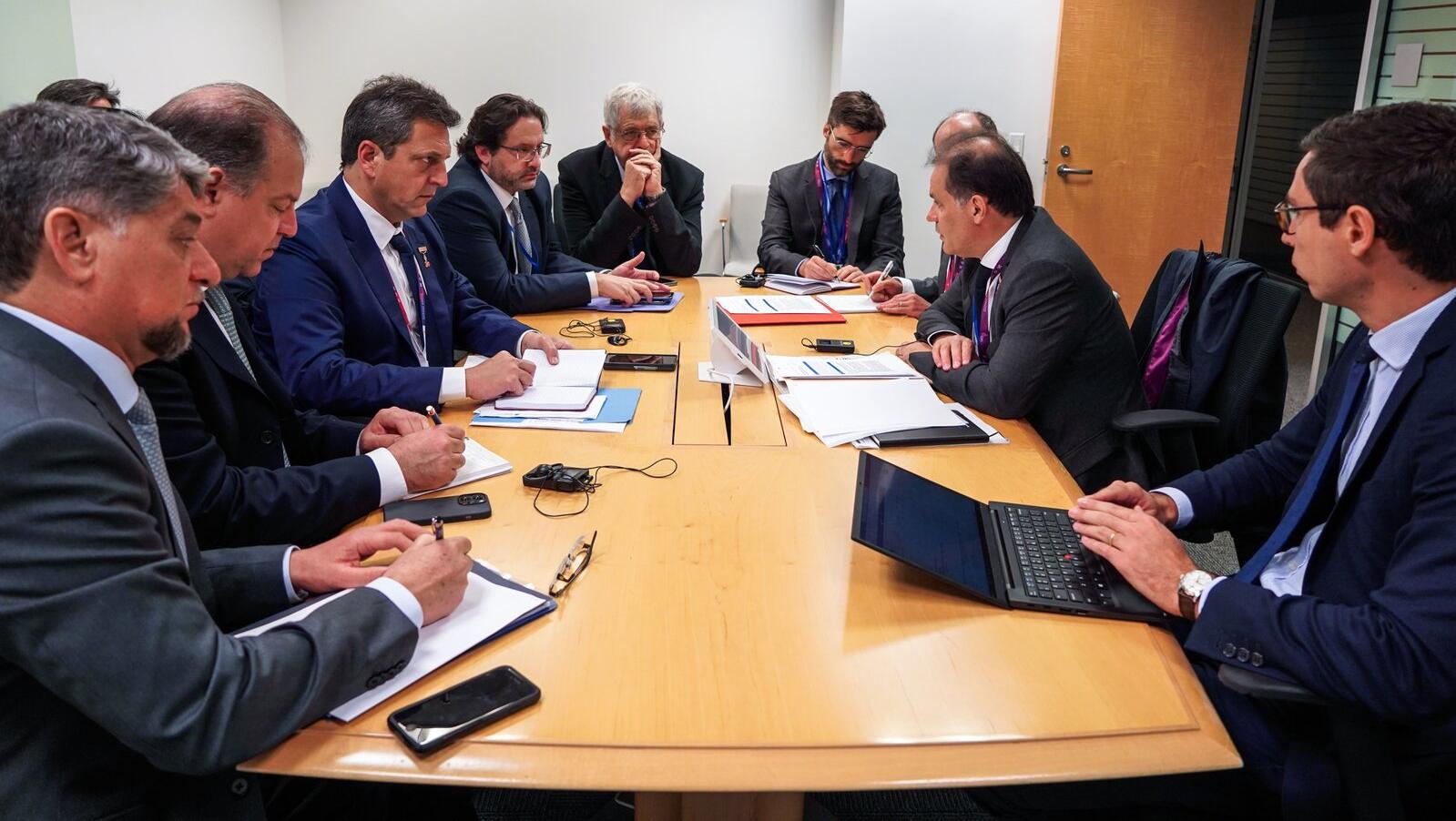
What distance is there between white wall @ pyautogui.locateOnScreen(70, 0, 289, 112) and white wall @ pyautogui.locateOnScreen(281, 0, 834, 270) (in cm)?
22

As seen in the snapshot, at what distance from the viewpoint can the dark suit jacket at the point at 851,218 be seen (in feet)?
14.7

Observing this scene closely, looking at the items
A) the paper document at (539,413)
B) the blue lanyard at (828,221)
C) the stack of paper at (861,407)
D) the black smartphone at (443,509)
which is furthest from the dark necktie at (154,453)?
the blue lanyard at (828,221)

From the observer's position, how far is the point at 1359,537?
141 centimetres

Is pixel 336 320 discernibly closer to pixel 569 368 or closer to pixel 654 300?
pixel 569 368

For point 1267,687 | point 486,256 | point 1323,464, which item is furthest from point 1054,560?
point 486,256

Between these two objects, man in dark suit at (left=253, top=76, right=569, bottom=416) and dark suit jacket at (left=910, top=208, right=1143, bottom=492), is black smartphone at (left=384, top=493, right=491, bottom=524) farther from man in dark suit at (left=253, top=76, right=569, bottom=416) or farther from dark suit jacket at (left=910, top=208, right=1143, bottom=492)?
dark suit jacket at (left=910, top=208, right=1143, bottom=492)

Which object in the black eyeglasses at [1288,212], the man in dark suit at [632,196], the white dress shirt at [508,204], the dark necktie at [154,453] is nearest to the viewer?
the dark necktie at [154,453]

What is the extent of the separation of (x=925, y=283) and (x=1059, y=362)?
1.40 metres

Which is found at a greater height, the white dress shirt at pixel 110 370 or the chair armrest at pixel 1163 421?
the white dress shirt at pixel 110 370

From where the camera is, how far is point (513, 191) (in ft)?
11.9

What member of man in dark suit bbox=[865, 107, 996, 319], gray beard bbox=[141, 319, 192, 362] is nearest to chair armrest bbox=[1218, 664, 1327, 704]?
gray beard bbox=[141, 319, 192, 362]

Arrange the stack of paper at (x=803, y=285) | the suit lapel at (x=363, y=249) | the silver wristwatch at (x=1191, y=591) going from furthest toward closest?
the stack of paper at (x=803, y=285) < the suit lapel at (x=363, y=249) < the silver wristwatch at (x=1191, y=591)

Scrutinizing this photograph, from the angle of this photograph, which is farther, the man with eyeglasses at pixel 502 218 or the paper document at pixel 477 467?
the man with eyeglasses at pixel 502 218

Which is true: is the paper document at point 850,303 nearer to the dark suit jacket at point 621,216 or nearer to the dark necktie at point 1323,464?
the dark suit jacket at point 621,216
